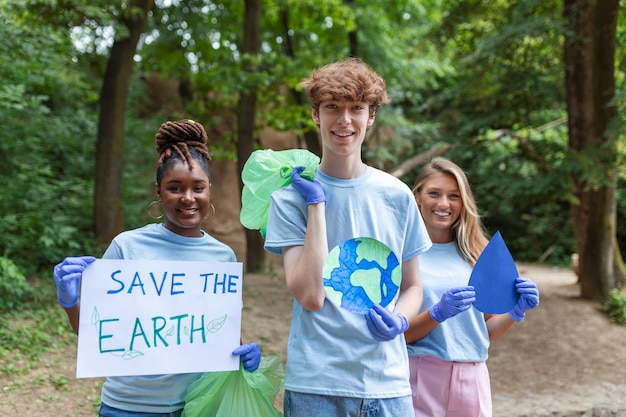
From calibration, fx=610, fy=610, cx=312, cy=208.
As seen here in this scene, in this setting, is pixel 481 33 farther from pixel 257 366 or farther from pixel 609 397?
Answer: pixel 257 366

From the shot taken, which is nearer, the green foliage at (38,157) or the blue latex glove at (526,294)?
the blue latex glove at (526,294)

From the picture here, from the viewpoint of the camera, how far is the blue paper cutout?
2.27 m

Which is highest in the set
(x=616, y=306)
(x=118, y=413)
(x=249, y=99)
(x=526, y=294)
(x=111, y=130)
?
(x=249, y=99)

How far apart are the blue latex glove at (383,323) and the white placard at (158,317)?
1.79 ft

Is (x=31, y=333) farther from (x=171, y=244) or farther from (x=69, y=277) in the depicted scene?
(x=69, y=277)

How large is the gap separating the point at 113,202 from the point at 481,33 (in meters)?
5.72

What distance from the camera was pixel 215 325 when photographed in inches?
84.3

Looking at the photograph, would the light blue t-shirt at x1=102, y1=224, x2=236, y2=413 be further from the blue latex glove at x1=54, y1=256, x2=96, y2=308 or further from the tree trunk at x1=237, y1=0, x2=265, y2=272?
the tree trunk at x1=237, y1=0, x2=265, y2=272

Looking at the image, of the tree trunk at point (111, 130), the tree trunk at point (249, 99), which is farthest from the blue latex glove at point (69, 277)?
the tree trunk at point (249, 99)

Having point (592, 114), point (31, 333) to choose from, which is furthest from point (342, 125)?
point (592, 114)

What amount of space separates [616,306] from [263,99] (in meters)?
5.72

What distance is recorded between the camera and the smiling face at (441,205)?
2570 millimetres

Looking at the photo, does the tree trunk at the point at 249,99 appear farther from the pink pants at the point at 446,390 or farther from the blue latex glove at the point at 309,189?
the blue latex glove at the point at 309,189

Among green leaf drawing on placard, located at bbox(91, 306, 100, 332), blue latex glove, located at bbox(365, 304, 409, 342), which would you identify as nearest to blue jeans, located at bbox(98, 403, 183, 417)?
green leaf drawing on placard, located at bbox(91, 306, 100, 332)
